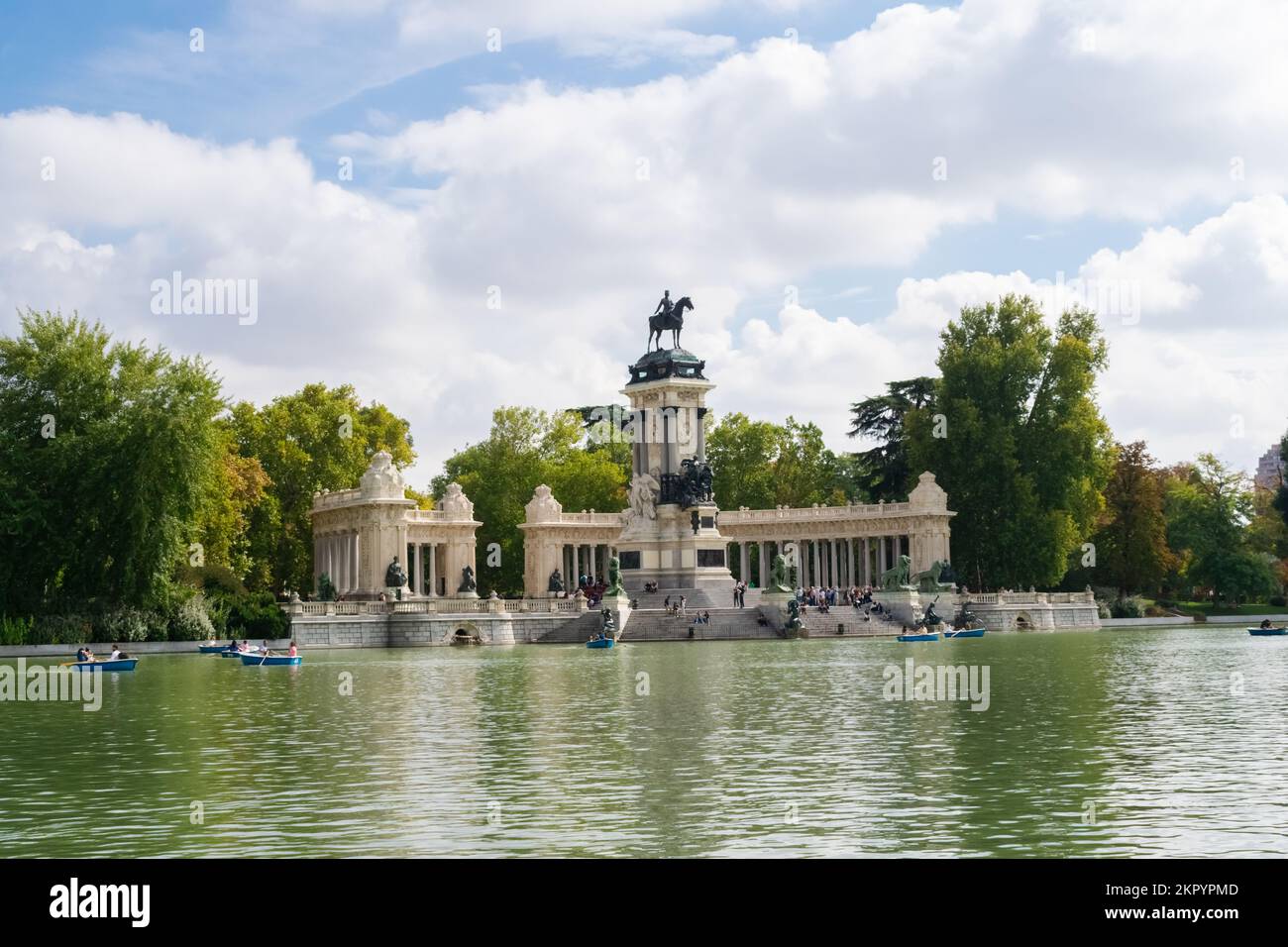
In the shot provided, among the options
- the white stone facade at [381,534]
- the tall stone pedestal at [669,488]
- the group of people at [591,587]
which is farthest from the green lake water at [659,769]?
the white stone facade at [381,534]

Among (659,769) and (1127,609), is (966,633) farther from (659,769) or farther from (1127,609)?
(659,769)

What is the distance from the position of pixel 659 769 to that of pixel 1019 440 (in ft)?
226

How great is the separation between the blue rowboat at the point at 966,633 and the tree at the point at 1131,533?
84.6 feet

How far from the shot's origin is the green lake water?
16031 mm

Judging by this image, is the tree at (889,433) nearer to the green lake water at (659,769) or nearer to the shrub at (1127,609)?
the shrub at (1127,609)

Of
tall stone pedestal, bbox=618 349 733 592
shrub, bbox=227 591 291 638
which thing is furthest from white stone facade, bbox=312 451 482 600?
tall stone pedestal, bbox=618 349 733 592

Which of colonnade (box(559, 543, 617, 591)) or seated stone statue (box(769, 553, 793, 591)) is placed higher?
colonnade (box(559, 543, 617, 591))

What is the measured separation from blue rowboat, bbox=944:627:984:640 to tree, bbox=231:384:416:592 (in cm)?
3825

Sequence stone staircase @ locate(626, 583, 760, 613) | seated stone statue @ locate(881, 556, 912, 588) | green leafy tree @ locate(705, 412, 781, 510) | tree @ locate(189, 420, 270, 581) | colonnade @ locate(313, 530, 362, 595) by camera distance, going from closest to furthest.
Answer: tree @ locate(189, 420, 270, 581)
stone staircase @ locate(626, 583, 760, 613)
seated stone statue @ locate(881, 556, 912, 588)
colonnade @ locate(313, 530, 362, 595)
green leafy tree @ locate(705, 412, 781, 510)

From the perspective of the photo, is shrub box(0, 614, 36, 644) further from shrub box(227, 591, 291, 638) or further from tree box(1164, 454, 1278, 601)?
tree box(1164, 454, 1278, 601)

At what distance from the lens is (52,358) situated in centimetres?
6353
